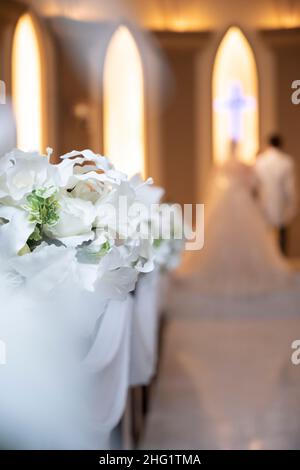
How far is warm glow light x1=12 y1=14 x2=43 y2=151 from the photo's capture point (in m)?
9.02

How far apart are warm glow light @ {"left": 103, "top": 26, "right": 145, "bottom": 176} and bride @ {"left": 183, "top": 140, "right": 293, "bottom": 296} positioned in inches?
133

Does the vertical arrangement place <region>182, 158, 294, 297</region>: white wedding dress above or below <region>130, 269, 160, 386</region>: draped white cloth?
below

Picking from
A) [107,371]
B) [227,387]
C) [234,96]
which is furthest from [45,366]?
[234,96]

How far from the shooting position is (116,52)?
11117mm

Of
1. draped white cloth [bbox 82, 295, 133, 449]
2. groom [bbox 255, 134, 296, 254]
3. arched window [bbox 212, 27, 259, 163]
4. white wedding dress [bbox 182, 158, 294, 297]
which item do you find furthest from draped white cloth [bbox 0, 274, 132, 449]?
arched window [bbox 212, 27, 259, 163]

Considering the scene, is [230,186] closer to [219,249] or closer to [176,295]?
[219,249]

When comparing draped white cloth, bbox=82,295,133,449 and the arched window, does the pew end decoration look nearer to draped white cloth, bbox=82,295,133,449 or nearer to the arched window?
draped white cloth, bbox=82,295,133,449

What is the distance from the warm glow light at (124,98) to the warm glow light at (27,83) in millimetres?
1527

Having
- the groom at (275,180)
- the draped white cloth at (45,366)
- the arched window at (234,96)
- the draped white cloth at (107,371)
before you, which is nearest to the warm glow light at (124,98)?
the arched window at (234,96)

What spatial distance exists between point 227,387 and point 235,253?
3.42 m

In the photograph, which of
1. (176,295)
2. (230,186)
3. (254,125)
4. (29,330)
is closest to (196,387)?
(176,295)

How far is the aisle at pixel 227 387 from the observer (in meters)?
3.50

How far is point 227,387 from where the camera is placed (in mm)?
4309

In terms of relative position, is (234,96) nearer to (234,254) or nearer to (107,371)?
(234,254)
